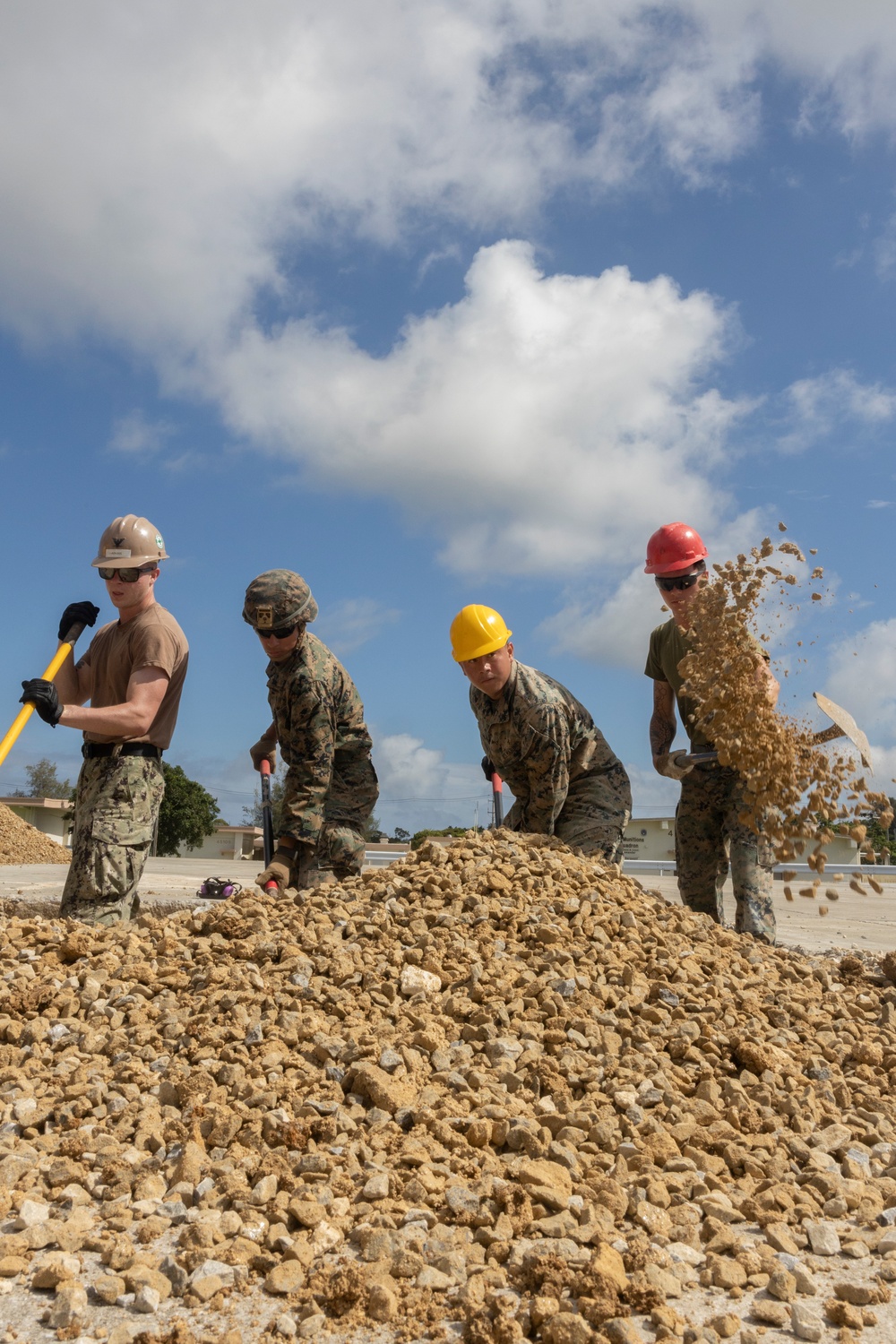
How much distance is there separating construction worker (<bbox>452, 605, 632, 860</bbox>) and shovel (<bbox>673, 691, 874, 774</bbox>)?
40 centimetres

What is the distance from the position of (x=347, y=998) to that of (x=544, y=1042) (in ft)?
2.10

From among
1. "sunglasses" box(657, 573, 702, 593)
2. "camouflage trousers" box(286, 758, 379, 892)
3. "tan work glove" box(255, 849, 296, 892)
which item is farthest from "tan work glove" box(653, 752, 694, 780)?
"tan work glove" box(255, 849, 296, 892)

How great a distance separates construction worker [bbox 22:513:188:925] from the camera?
14.3 feet

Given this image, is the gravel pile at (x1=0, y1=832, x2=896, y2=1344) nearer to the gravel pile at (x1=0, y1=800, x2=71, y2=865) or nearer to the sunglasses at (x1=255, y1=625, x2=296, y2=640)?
the sunglasses at (x1=255, y1=625, x2=296, y2=640)

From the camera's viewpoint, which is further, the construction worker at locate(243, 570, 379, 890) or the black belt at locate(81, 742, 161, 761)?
the construction worker at locate(243, 570, 379, 890)

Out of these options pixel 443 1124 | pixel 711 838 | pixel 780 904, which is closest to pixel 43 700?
pixel 443 1124

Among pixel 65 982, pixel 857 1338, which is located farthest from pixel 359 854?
pixel 857 1338

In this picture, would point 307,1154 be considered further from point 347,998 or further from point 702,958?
point 702,958

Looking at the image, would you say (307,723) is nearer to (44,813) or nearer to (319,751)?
(319,751)

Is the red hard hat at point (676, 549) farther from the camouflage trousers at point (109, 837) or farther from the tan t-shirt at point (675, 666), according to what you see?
the camouflage trousers at point (109, 837)

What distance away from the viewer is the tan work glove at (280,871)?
15.8ft

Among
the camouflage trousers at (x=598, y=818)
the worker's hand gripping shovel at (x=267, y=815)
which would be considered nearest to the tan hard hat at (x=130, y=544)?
the worker's hand gripping shovel at (x=267, y=815)

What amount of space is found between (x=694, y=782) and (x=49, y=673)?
3109 millimetres

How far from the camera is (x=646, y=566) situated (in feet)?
17.1
